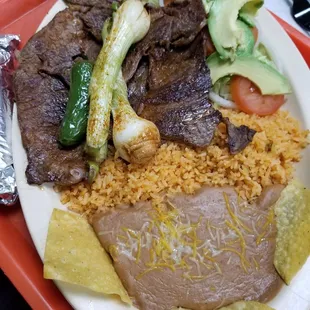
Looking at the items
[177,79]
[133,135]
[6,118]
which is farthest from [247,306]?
[6,118]

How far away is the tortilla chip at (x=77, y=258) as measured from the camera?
1904 mm

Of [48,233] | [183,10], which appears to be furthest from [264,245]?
[183,10]

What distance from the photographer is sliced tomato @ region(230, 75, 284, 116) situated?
7.89 ft

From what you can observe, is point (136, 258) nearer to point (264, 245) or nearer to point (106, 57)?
point (264, 245)

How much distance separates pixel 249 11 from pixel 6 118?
151 centimetres

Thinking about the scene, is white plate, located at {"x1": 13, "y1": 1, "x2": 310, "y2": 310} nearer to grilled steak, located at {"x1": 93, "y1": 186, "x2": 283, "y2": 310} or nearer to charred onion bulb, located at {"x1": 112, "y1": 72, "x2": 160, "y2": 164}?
grilled steak, located at {"x1": 93, "y1": 186, "x2": 283, "y2": 310}

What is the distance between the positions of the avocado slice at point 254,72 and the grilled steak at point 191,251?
2.19 feet

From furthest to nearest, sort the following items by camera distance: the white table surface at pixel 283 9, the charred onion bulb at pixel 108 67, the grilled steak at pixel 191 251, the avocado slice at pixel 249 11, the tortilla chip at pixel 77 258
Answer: the white table surface at pixel 283 9 → the avocado slice at pixel 249 11 → the charred onion bulb at pixel 108 67 → the grilled steak at pixel 191 251 → the tortilla chip at pixel 77 258

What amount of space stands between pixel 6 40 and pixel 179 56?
103 centimetres

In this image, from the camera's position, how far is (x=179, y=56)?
8.11 feet

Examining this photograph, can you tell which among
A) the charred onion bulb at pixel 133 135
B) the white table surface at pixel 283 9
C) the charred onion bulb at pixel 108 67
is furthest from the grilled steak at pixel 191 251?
the white table surface at pixel 283 9

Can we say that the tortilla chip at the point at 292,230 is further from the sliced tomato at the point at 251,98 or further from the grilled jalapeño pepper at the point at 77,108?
the grilled jalapeño pepper at the point at 77,108

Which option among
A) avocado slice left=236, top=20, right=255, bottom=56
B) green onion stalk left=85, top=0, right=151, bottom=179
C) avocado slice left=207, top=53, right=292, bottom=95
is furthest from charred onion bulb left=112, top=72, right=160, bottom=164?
avocado slice left=236, top=20, right=255, bottom=56

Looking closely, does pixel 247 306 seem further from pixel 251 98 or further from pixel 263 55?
pixel 263 55
